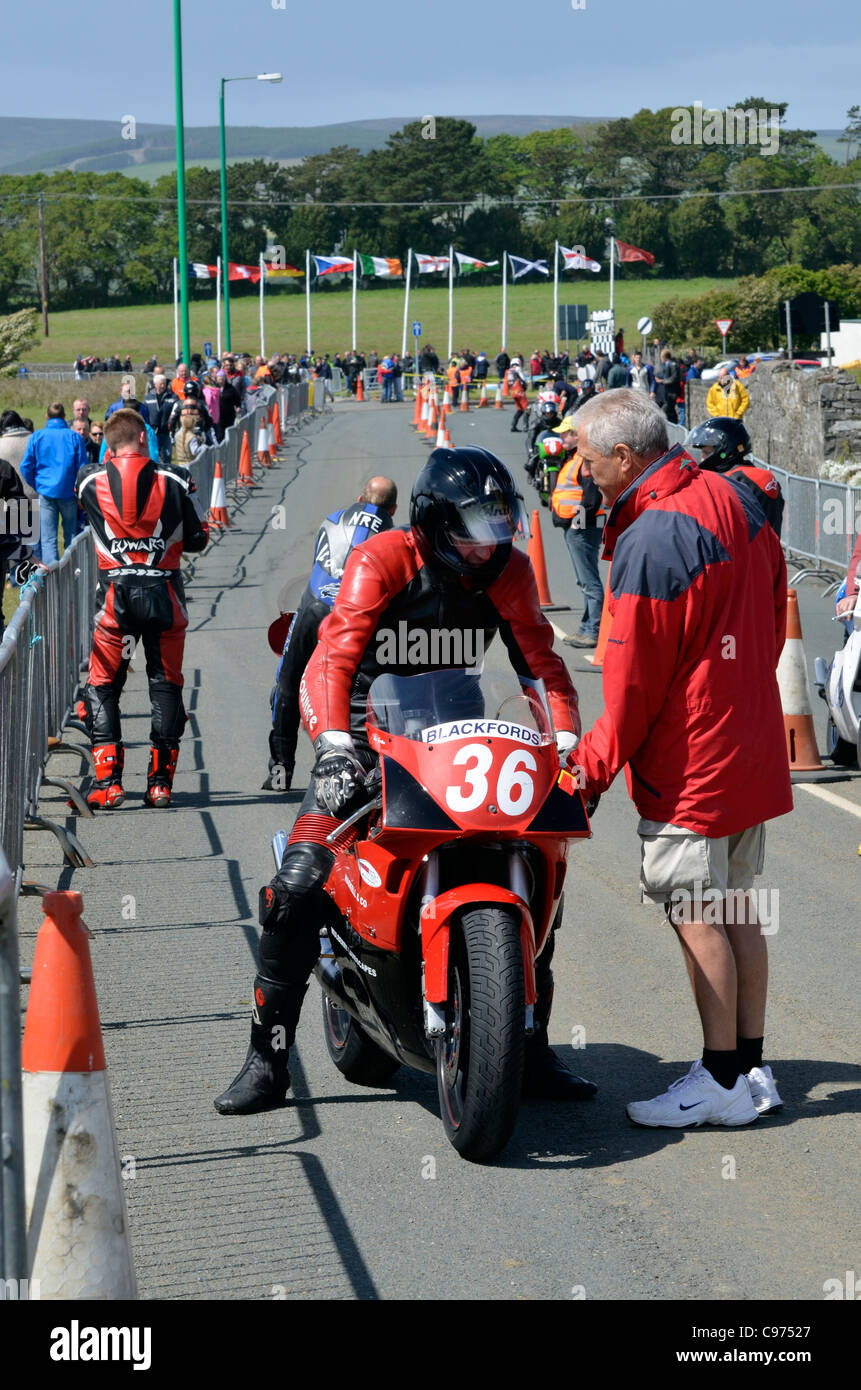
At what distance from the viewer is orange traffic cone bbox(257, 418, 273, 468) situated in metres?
36.1

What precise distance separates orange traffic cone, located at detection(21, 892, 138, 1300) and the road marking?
678cm

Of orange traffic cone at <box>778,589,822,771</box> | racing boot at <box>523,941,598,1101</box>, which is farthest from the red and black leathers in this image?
racing boot at <box>523,941,598,1101</box>

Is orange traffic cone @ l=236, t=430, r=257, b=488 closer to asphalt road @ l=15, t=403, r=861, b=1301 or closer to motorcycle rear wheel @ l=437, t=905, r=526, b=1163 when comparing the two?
asphalt road @ l=15, t=403, r=861, b=1301

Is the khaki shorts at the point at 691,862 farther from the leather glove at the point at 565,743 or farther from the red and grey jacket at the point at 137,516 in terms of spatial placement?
the red and grey jacket at the point at 137,516

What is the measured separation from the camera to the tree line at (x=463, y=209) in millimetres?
136625

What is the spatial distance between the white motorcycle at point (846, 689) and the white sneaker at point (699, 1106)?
4.94 metres

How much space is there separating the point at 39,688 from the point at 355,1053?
4.36m

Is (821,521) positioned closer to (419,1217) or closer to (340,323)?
(419,1217)

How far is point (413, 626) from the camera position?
523 cm

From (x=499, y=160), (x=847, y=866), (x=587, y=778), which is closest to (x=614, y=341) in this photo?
(x=847, y=866)

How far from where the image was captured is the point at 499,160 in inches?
6609

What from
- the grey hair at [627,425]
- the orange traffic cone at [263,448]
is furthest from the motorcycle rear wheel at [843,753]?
the orange traffic cone at [263,448]

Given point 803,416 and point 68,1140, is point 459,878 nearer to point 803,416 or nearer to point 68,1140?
point 68,1140
